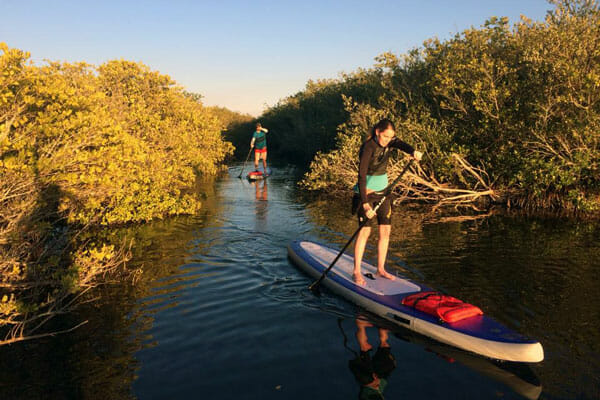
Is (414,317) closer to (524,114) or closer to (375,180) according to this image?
(375,180)

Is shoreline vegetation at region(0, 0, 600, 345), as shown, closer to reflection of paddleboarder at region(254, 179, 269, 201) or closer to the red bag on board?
reflection of paddleboarder at region(254, 179, 269, 201)

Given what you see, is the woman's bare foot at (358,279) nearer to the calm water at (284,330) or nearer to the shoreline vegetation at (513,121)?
the calm water at (284,330)

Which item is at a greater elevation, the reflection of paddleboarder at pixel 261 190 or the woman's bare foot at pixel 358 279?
the reflection of paddleboarder at pixel 261 190

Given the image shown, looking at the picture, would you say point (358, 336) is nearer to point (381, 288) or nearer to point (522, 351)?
point (381, 288)

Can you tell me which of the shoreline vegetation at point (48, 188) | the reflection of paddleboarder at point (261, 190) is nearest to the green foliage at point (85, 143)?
the shoreline vegetation at point (48, 188)

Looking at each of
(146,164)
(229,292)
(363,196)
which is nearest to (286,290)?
(229,292)

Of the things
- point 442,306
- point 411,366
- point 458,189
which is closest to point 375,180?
point 442,306

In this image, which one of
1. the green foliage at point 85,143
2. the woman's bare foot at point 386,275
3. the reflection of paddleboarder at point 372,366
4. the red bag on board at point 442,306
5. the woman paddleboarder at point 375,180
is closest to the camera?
the reflection of paddleboarder at point 372,366

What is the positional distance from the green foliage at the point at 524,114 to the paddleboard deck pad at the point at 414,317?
7846 mm

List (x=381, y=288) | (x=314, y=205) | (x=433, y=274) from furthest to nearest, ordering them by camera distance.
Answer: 1. (x=314, y=205)
2. (x=433, y=274)
3. (x=381, y=288)

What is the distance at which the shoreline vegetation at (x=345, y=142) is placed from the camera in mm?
6188

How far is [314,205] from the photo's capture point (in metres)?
15.5

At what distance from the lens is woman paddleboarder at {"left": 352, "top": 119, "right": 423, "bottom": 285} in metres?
6.11

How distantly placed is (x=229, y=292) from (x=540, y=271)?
5732mm
